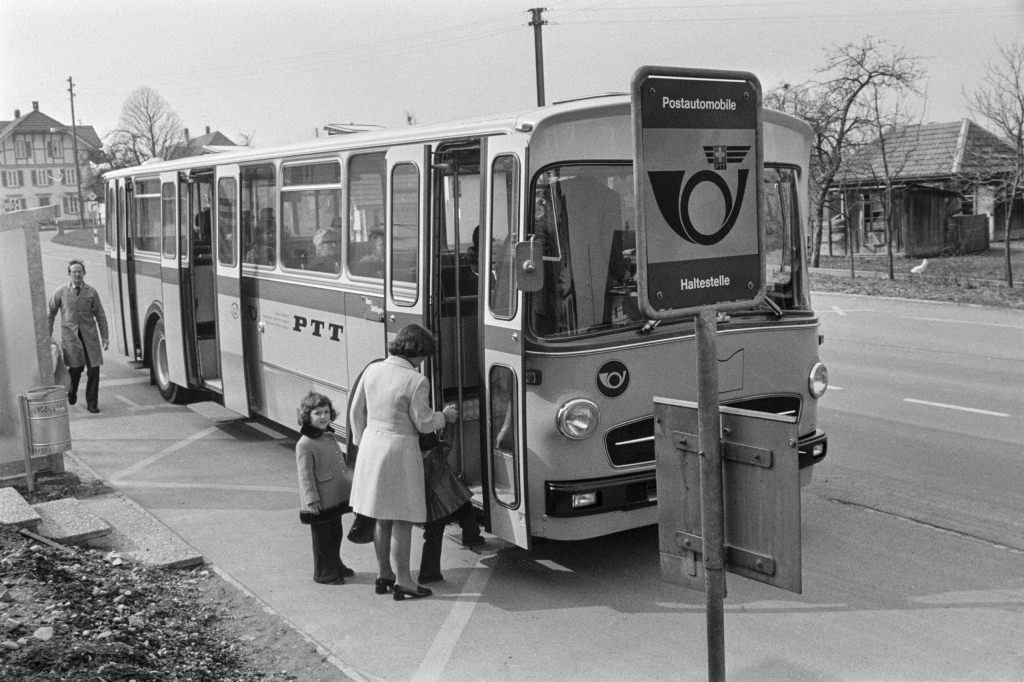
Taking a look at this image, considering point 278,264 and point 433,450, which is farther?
point 278,264

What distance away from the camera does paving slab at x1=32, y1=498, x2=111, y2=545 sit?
24.7 feet

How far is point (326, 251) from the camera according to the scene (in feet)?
30.6

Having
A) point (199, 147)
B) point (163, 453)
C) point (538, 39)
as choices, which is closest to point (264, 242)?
point (163, 453)

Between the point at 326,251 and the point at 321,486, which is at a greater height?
the point at 326,251

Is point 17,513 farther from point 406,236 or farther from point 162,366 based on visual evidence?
point 162,366

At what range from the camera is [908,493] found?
342 inches

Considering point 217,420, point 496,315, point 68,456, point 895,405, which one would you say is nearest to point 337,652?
point 496,315

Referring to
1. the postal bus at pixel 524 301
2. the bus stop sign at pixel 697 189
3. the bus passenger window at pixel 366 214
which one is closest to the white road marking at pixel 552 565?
the postal bus at pixel 524 301

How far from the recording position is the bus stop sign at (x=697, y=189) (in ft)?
10.9

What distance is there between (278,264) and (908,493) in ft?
Result: 20.0

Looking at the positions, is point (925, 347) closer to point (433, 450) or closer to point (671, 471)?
point (433, 450)

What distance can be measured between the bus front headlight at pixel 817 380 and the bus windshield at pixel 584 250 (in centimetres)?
162

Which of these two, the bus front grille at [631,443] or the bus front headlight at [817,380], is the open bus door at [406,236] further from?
the bus front headlight at [817,380]

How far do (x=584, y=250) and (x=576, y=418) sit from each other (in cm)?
105
